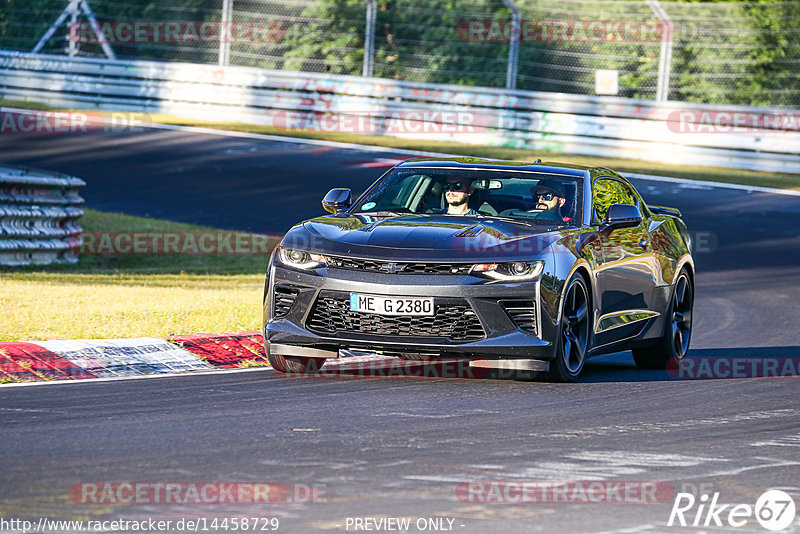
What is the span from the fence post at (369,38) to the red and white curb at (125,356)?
18.3 meters

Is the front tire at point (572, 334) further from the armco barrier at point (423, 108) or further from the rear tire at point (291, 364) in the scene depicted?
the armco barrier at point (423, 108)

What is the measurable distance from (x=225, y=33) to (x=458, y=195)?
19.6 m

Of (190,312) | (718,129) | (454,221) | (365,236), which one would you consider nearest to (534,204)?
(454,221)

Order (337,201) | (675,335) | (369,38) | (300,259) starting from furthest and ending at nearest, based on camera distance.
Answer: (369,38) → (675,335) → (337,201) → (300,259)

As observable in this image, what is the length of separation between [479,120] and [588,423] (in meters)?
19.8

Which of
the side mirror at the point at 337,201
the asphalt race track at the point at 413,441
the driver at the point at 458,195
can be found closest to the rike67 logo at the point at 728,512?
the asphalt race track at the point at 413,441

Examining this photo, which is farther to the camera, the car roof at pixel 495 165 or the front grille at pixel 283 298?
the car roof at pixel 495 165

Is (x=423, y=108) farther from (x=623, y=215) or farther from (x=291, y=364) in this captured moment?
(x=291, y=364)

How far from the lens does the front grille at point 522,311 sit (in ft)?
28.3

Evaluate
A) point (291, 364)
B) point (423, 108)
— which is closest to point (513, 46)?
point (423, 108)

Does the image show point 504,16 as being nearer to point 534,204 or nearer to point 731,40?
point 731,40

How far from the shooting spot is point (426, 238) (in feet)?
28.9

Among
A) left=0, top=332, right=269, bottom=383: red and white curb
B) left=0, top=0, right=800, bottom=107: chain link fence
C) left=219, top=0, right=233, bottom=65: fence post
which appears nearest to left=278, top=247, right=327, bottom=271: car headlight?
left=0, top=332, right=269, bottom=383: red and white curb

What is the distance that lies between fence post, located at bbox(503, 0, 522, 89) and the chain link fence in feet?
0.12
